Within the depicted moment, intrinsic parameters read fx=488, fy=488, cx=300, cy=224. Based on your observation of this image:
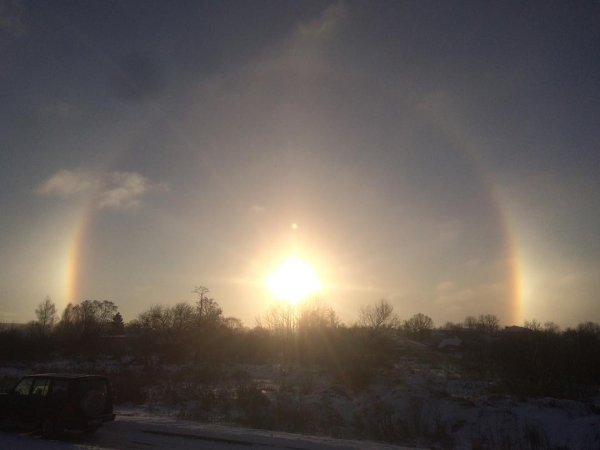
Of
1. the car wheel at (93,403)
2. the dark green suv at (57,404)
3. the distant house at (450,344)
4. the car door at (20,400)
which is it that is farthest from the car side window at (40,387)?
the distant house at (450,344)

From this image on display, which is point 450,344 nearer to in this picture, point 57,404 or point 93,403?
point 93,403

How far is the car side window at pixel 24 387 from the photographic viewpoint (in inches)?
563

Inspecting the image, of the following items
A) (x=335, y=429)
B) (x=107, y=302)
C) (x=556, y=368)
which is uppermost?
(x=107, y=302)

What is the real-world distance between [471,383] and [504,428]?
14097 mm

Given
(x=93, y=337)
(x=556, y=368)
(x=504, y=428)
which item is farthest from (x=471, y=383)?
(x=93, y=337)

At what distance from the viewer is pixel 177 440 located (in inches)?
537

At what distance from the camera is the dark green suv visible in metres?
13.5

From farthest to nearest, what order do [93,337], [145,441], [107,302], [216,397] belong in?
[107,302]
[93,337]
[216,397]
[145,441]

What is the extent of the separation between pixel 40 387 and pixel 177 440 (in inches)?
169

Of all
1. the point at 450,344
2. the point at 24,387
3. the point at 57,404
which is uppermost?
the point at 450,344

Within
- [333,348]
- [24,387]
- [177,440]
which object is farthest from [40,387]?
[333,348]

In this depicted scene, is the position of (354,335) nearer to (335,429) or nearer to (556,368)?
(556,368)

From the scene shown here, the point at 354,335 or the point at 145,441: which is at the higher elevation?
the point at 354,335

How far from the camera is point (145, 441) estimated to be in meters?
13.4
